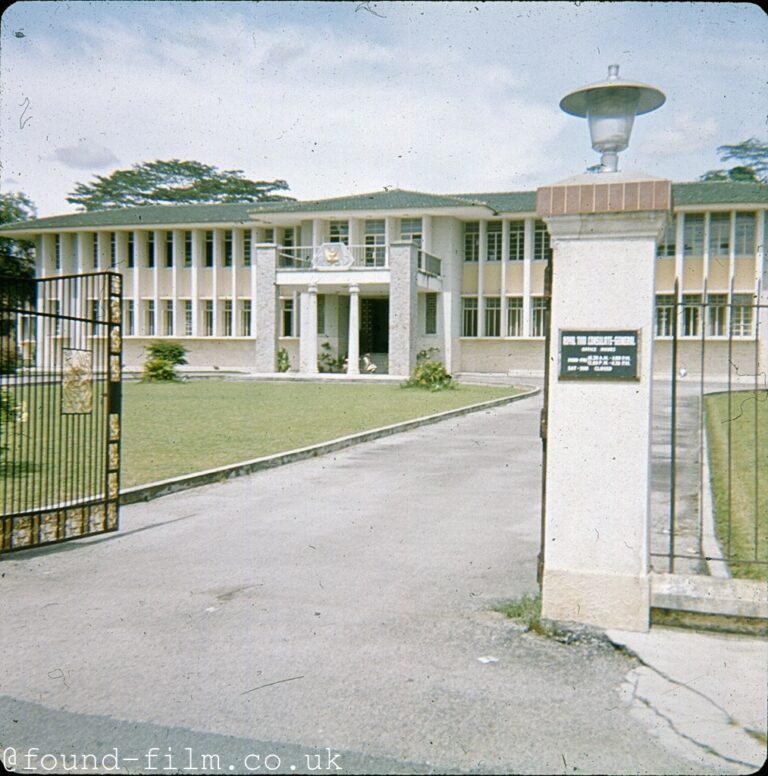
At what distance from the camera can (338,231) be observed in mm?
38094

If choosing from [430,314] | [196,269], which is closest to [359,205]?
[430,314]

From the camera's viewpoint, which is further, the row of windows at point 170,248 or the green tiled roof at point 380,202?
the row of windows at point 170,248

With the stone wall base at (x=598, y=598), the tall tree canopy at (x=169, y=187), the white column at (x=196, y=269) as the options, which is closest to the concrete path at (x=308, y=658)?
the stone wall base at (x=598, y=598)

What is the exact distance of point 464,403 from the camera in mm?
21094

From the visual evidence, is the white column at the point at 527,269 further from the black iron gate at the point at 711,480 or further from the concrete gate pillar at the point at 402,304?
the black iron gate at the point at 711,480

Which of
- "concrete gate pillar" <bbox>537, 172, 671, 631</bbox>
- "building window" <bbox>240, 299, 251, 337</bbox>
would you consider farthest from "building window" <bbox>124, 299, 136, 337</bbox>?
"concrete gate pillar" <bbox>537, 172, 671, 631</bbox>

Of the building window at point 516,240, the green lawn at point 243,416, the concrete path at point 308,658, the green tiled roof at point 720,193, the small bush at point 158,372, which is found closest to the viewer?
the concrete path at point 308,658

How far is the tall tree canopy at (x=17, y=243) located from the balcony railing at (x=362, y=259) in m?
12.2

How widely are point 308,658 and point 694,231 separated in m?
32.9

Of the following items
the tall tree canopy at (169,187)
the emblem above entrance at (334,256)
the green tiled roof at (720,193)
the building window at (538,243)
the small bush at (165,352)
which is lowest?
the small bush at (165,352)

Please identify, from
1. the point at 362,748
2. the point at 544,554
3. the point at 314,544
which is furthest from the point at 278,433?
the point at 362,748

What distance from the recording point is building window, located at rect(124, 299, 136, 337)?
41.7 meters

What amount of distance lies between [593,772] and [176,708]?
6.43ft

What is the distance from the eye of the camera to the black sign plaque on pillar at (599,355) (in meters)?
4.77
